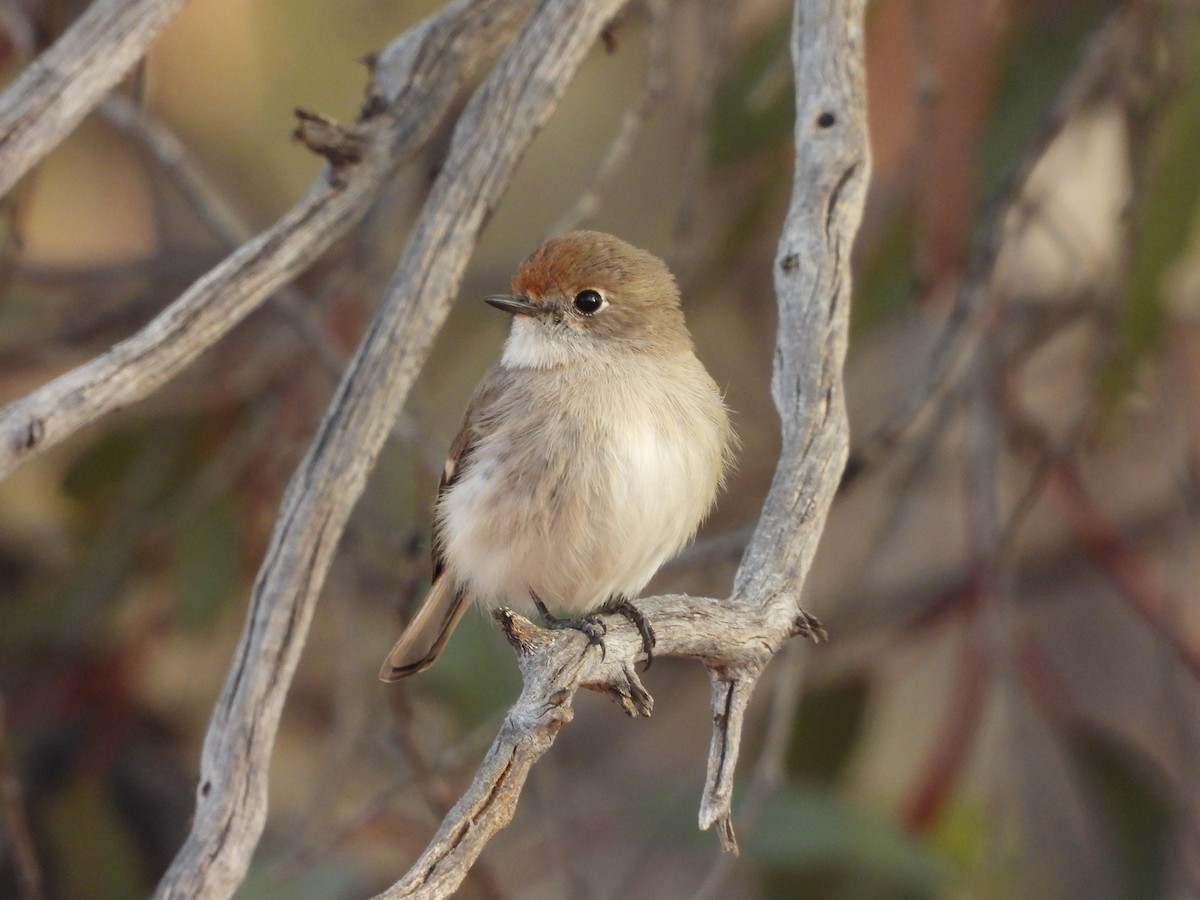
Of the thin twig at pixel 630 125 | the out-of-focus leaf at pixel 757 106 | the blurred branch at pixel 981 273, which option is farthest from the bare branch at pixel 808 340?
the out-of-focus leaf at pixel 757 106

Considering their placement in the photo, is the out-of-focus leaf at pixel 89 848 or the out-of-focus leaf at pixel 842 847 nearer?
the out-of-focus leaf at pixel 842 847

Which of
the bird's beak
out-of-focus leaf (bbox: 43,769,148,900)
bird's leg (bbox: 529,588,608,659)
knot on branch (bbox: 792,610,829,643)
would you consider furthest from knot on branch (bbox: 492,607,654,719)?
out-of-focus leaf (bbox: 43,769,148,900)

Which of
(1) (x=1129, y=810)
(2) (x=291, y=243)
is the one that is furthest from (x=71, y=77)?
(1) (x=1129, y=810)

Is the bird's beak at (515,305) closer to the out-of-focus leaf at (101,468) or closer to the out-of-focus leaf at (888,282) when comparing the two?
the out-of-focus leaf at (888,282)

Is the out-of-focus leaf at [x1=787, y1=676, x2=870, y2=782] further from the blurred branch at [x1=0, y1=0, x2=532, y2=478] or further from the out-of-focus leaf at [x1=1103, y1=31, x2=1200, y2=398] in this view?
the blurred branch at [x1=0, y1=0, x2=532, y2=478]

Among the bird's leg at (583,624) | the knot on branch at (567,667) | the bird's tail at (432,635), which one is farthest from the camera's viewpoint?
the bird's tail at (432,635)

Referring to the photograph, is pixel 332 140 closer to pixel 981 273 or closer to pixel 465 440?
pixel 465 440
